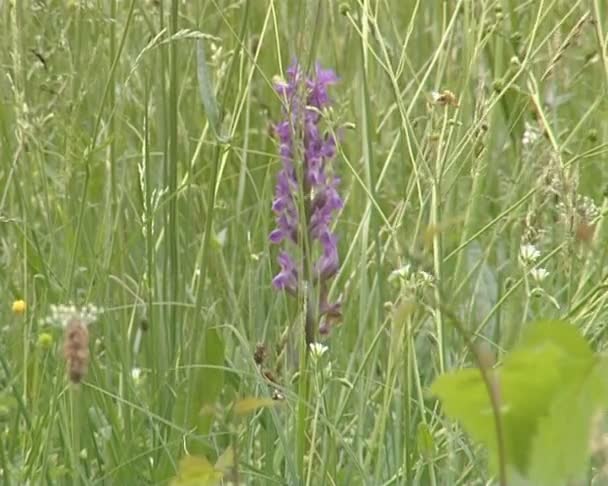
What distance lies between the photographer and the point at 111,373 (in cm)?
185

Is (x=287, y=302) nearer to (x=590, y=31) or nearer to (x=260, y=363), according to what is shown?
(x=260, y=363)

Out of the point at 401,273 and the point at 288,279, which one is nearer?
the point at 401,273

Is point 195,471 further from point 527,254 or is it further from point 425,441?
point 527,254

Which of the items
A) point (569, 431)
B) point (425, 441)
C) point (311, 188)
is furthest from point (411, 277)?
point (569, 431)

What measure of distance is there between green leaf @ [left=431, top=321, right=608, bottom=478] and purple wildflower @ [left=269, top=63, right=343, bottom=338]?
93 centimetres

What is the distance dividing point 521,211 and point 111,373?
790 millimetres

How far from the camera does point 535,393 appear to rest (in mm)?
781

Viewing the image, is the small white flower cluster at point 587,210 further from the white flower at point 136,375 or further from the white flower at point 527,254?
the white flower at point 136,375

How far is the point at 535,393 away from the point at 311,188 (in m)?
1.06

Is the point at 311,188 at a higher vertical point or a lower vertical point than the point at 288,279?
higher

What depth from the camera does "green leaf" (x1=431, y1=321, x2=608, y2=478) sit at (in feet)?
2.54

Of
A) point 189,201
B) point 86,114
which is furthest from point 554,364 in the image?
point 86,114

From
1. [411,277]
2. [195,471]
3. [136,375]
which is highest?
[195,471]

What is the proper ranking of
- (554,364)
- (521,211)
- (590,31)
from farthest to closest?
1. (590,31)
2. (521,211)
3. (554,364)
